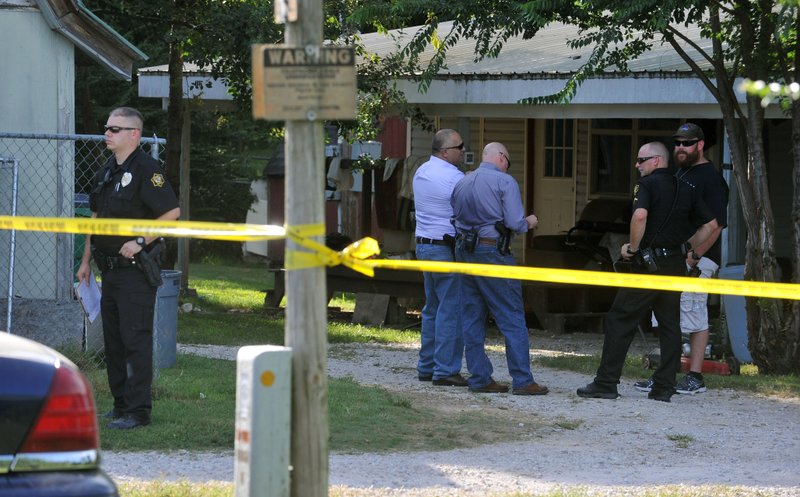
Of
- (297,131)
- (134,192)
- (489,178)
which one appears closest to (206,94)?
(489,178)

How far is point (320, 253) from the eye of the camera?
450 cm

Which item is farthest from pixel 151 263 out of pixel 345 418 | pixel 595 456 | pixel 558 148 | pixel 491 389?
pixel 558 148

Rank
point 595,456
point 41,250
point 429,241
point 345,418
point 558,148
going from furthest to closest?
point 558,148 → point 41,250 → point 429,241 → point 345,418 → point 595,456

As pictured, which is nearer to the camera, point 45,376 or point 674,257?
point 45,376

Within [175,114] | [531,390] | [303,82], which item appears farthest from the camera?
[175,114]

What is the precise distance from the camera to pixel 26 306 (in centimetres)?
962

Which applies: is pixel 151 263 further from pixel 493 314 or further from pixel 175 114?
pixel 175 114

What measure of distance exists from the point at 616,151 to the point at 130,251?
1100 centimetres

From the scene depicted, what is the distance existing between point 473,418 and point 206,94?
28.1 feet

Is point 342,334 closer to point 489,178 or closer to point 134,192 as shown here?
point 489,178

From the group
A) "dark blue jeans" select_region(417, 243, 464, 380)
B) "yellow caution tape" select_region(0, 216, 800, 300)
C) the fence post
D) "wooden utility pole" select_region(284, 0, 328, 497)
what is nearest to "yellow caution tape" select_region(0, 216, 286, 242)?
"yellow caution tape" select_region(0, 216, 800, 300)

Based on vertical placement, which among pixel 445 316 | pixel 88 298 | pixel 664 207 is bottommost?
pixel 445 316

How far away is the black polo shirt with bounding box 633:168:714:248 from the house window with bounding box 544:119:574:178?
345 inches

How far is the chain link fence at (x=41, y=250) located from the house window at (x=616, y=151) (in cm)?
872
